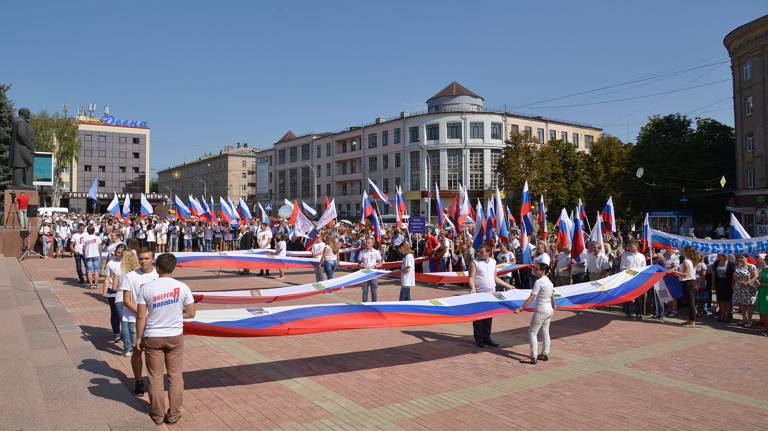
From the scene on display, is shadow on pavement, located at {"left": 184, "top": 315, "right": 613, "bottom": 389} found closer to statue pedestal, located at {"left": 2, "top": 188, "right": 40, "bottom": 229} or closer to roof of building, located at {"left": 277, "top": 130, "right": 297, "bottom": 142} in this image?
statue pedestal, located at {"left": 2, "top": 188, "right": 40, "bottom": 229}

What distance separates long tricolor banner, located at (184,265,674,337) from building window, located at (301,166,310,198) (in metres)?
79.6

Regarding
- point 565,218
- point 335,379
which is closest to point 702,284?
point 565,218

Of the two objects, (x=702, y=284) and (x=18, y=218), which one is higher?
(x=18, y=218)

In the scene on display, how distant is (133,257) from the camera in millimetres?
8133

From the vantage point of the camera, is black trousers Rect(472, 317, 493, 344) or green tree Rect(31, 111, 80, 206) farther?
green tree Rect(31, 111, 80, 206)

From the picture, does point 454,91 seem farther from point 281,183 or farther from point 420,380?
point 420,380

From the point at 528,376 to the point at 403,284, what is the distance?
4.63m

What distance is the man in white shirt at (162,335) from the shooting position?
5.73 meters

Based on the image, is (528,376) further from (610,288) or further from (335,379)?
(610,288)

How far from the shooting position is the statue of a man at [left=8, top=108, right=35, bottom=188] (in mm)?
25812

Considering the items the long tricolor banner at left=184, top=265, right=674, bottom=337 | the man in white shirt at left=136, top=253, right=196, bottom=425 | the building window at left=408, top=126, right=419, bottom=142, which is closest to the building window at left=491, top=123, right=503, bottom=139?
the building window at left=408, top=126, right=419, bottom=142

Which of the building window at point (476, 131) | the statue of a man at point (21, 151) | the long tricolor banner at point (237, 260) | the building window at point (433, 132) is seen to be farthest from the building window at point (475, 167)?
the long tricolor banner at point (237, 260)

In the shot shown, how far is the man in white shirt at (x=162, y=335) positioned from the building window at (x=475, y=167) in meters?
62.3

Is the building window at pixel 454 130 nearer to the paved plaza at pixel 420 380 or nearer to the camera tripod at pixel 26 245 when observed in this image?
the camera tripod at pixel 26 245
